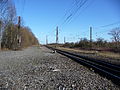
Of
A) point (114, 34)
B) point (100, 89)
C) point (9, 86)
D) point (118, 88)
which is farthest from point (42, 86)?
point (114, 34)

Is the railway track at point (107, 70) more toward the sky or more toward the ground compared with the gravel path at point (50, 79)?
more toward the ground

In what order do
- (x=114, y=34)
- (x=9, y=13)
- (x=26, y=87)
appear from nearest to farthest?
(x=26, y=87) < (x=9, y=13) < (x=114, y=34)

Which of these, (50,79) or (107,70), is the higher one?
(50,79)

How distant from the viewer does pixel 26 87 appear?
591 cm

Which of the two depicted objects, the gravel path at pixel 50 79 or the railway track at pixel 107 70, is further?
the railway track at pixel 107 70

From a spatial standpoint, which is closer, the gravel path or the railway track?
the gravel path

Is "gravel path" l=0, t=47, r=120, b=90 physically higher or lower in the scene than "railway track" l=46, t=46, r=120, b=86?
higher

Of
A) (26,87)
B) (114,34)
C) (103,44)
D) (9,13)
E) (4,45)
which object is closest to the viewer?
(26,87)

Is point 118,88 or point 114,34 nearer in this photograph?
point 118,88

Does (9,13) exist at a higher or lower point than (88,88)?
higher

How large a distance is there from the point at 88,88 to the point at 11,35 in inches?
1778

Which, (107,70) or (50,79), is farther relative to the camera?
(107,70)

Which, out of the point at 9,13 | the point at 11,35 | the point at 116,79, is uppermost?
the point at 9,13

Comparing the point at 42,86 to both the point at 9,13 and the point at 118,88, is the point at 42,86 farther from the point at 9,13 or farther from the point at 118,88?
the point at 9,13
